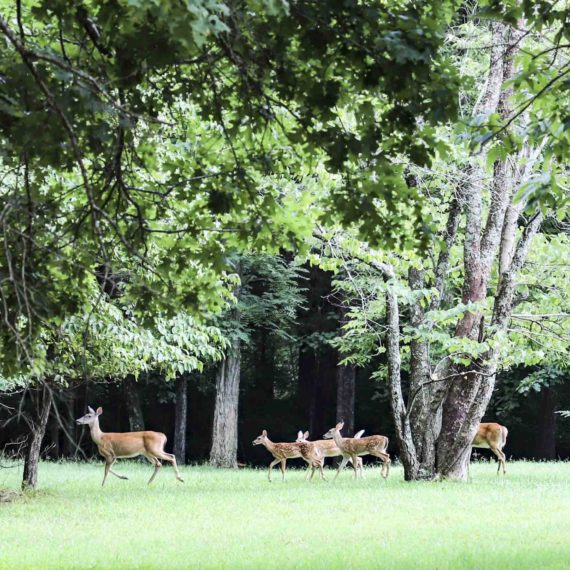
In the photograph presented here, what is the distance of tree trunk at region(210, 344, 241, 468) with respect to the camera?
25.9 m

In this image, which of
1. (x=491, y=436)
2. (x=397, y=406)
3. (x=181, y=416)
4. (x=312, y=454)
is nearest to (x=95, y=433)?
(x=312, y=454)

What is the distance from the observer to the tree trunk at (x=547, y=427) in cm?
3022

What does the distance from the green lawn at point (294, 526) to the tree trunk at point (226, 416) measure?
909 cm

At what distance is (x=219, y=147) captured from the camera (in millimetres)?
7445

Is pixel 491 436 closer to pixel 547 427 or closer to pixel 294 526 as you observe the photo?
pixel 294 526

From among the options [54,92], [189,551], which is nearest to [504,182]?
[189,551]

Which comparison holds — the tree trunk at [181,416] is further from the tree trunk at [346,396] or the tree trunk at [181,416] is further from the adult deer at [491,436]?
the adult deer at [491,436]

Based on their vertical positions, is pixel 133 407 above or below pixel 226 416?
above

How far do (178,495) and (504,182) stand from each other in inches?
284

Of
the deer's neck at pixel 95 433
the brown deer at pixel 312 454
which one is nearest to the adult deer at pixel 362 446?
the brown deer at pixel 312 454

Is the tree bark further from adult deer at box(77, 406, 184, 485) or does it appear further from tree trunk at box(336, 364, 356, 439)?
tree trunk at box(336, 364, 356, 439)

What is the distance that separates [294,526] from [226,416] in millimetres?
15617

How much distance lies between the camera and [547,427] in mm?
30719

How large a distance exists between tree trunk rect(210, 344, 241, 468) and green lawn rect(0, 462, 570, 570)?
9.09 m
